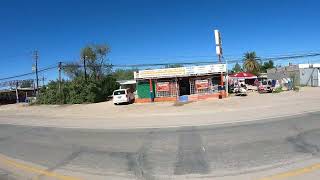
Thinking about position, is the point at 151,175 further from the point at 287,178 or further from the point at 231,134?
the point at 231,134

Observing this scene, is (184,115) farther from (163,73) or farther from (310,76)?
(310,76)

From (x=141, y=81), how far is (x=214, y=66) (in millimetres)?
8257

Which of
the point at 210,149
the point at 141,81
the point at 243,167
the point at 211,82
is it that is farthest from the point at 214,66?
the point at 243,167

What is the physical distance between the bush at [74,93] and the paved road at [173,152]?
114 feet

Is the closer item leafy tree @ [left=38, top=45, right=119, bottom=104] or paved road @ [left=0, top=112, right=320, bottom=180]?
paved road @ [left=0, top=112, right=320, bottom=180]

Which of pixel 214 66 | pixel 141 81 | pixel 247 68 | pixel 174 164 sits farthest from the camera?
pixel 247 68

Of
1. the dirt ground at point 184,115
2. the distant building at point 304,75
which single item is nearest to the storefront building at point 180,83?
the dirt ground at point 184,115

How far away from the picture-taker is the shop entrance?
142 feet

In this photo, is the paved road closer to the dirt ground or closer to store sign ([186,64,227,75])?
the dirt ground

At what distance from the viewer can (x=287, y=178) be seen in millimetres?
7289

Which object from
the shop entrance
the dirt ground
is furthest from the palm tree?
the dirt ground

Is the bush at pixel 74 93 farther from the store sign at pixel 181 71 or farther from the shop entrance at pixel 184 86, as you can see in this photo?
the shop entrance at pixel 184 86

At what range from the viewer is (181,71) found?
42.0 meters

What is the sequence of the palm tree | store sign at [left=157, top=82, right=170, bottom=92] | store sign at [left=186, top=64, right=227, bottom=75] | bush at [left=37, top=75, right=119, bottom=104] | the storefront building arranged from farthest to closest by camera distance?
the palm tree → bush at [left=37, top=75, right=119, bottom=104] → store sign at [left=157, top=82, right=170, bottom=92] → the storefront building → store sign at [left=186, top=64, right=227, bottom=75]
